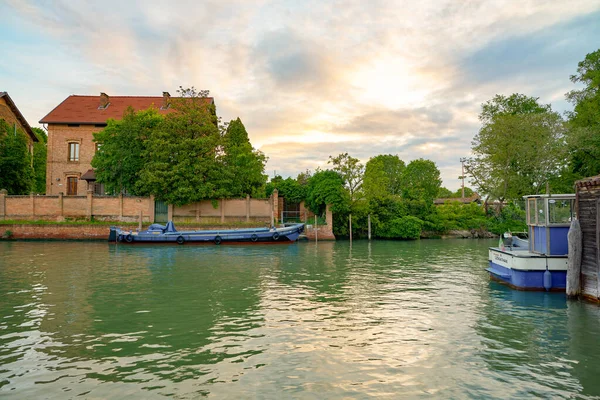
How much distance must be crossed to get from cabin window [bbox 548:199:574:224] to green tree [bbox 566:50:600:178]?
71.7ft

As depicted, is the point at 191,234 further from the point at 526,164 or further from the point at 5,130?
the point at 526,164

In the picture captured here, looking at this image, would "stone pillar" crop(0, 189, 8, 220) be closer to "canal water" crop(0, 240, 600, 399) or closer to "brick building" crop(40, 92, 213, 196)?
"brick building" crop(40, 92, 213, 196)

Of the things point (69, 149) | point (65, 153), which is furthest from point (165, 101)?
point (65, 153)

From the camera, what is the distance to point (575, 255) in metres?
12.2

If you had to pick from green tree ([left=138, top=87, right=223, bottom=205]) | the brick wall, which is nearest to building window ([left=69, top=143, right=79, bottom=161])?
the brick wall

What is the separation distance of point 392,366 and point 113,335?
18.6 ft

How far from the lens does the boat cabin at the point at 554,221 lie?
44.9 ft

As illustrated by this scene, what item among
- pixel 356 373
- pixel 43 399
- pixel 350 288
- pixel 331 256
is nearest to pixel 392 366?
pixel 356 373

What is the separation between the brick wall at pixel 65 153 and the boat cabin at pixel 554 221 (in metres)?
44.1

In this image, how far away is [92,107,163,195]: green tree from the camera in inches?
1510

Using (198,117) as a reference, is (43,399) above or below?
below

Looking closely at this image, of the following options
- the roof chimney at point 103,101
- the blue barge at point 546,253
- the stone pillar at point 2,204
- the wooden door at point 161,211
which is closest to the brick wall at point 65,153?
the roof chimney at point 103,101

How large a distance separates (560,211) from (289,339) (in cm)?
1067

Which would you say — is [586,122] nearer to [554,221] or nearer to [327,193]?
[327,193]
